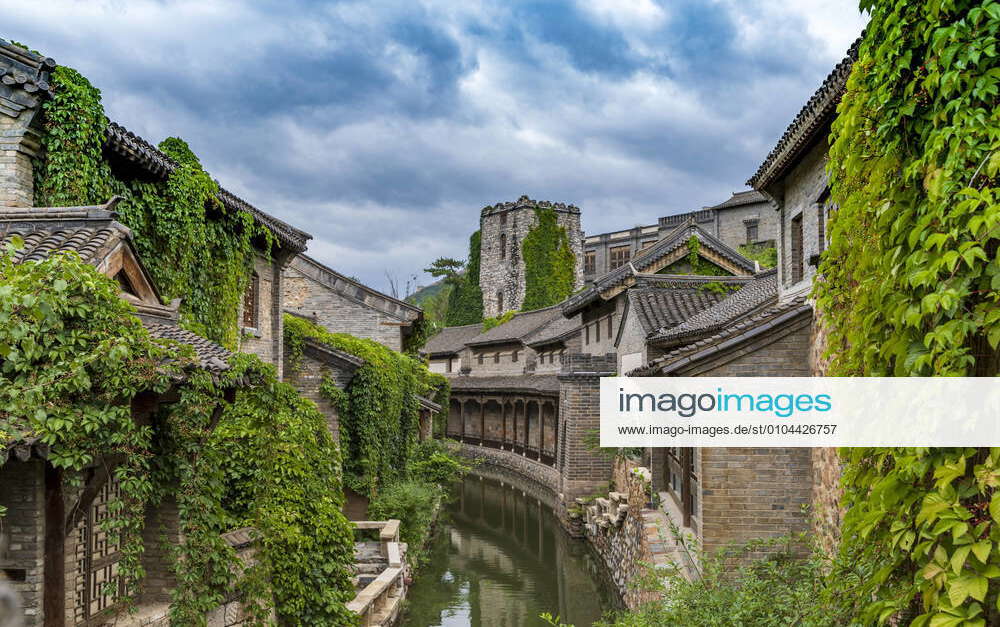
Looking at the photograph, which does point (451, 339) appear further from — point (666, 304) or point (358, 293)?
point (666, 304)

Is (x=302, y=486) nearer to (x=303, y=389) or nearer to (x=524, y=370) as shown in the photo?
(x=303, y=389)

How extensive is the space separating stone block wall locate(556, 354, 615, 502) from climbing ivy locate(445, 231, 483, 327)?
1318 inches

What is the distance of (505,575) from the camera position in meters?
17.8

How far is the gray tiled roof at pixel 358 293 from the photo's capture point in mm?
22969

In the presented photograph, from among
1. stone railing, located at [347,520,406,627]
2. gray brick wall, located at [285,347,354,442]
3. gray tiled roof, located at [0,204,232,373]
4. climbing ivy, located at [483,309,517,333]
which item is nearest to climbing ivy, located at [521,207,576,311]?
climbing ivy, located at [483,309,517,333]

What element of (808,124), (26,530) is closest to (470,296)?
(808,124)

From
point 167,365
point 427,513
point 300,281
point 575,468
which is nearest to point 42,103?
point 167,365

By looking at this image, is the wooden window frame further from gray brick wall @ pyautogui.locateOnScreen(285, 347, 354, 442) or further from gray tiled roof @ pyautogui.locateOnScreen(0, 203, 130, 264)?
gray tiled roof @ pyautogui.locateOnScreen(0, 203, 130, 264)

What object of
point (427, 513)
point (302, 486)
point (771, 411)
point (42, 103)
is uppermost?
point (42, 103)

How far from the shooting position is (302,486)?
9.48m

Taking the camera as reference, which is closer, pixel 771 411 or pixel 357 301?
pixel 771 411

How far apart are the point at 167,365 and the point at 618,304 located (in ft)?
51.9

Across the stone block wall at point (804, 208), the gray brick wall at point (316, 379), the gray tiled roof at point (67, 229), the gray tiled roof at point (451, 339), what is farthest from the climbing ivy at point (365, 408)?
the gray tiled roof at point (451, 339)

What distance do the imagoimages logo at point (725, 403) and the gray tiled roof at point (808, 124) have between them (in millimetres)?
3161
